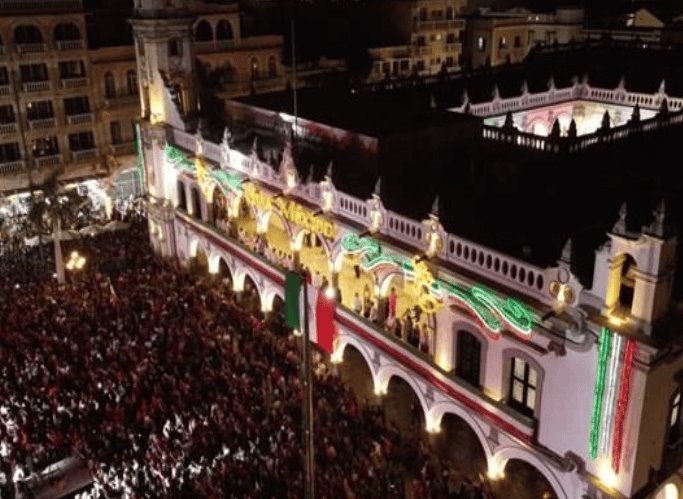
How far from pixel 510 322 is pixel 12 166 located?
37.7 metres

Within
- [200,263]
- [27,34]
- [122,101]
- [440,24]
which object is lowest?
[200,263]

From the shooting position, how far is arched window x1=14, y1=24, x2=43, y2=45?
4653 centimetres

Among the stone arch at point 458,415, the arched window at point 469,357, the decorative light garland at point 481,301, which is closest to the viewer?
the decorative light garland at point 481,301

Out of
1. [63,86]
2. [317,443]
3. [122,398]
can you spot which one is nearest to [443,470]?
[317,443]

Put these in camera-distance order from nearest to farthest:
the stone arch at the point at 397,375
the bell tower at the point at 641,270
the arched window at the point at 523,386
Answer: the bell tower at the point at 641,270 → the arched window at the point at 523,386 → the stone arch at the point at 397,375

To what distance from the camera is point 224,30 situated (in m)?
53.8

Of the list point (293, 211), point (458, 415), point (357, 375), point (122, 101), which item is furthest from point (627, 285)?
point (122, 101)

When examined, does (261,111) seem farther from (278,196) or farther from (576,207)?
(576,207)

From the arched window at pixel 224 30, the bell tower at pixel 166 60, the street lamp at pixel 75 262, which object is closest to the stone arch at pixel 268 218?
the bell tower at pixel 166 60

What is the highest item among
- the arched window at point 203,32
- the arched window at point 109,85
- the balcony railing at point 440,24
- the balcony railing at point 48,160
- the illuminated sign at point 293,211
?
the arched window at point 203,32

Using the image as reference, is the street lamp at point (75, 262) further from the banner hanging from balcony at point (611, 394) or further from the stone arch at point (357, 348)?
the banner hanging from balcony at point (611, 394)

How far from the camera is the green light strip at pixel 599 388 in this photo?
1839cm

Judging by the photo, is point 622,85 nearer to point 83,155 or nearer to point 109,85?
point 109,85

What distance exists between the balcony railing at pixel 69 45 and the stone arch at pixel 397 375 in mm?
32943
